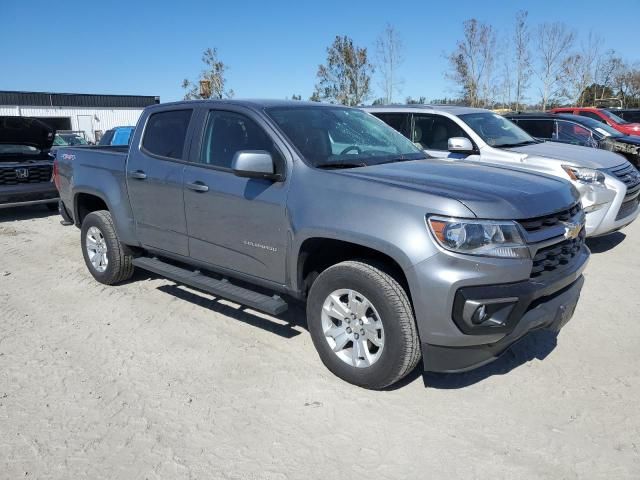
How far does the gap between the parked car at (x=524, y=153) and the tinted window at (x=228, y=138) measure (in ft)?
10.1

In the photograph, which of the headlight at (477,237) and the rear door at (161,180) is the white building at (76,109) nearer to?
the rear door at (161,180)

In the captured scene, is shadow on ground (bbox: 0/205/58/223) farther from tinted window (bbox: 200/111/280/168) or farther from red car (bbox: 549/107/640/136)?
red car (bbox: 549/107/640/136)

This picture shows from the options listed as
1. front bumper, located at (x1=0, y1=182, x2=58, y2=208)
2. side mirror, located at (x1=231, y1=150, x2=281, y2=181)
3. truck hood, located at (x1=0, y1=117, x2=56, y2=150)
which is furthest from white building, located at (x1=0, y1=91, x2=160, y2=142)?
side mirror, located at (x1=231, y1=150, x2=281, y2=181)

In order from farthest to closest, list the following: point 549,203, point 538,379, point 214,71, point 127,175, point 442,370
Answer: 1. point 214,71
2. point 127,175
3. point 538,379
4. point 549,203
5. point 442,370

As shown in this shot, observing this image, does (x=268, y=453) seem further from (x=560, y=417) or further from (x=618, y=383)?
(x=618, y=383)

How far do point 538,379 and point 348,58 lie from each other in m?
27.2

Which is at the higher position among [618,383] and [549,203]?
[549,203]

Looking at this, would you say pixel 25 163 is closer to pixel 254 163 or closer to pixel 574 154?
pixel 254 163

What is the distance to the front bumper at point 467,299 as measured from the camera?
2.91 m

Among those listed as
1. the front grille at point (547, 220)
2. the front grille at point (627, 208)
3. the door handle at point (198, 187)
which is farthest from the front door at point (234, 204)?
the front grille at point (627, 208)

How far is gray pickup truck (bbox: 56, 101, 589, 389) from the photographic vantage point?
9.75ft

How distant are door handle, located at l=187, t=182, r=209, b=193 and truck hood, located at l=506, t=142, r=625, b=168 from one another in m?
4.50

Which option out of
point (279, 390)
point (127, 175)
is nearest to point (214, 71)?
point (127, 175)

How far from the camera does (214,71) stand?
101 feet
